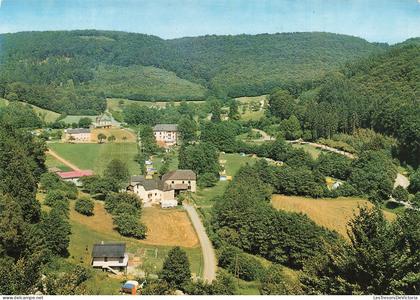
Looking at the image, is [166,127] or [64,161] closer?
[64,161]

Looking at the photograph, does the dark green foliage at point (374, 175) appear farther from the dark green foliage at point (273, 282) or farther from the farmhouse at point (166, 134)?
the farmhouse at point (166, 134)

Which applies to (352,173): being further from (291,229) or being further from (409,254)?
(409,254)

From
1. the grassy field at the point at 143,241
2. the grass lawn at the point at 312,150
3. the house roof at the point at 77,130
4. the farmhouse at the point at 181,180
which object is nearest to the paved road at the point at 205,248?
the grassy field at the point at 143,241

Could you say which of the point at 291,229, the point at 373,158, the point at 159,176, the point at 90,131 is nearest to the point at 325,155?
the point at 373,158

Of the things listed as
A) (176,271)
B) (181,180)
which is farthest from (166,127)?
(176,271)

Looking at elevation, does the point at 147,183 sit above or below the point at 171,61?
below

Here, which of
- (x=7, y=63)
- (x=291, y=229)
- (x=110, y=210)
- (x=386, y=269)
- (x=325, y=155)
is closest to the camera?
(x=386, y=269)

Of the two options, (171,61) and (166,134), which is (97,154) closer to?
(166,134)
